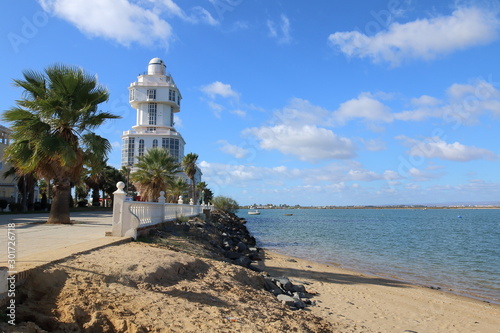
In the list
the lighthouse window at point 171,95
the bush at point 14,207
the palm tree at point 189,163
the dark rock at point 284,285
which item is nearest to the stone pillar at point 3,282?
the dark rock at point 284,285

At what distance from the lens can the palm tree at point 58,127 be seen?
1597 cm

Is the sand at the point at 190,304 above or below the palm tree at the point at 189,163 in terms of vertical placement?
below

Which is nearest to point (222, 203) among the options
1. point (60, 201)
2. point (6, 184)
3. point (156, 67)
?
point (156, 67)

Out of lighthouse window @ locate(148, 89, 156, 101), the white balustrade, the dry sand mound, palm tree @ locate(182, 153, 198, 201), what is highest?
lighthouse window @ locate(148, 89, 156, 101)

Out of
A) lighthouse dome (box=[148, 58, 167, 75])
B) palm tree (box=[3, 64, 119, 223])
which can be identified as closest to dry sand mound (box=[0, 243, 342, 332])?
palm tree (box=[3, 64, 119, 223])

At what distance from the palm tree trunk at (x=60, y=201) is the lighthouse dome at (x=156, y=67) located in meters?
39.6

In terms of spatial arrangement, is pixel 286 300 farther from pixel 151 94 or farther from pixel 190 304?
pixel 151 94

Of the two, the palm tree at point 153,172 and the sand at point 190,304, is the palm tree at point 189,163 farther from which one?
the sand at point 190,304

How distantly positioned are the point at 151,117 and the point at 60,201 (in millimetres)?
36618

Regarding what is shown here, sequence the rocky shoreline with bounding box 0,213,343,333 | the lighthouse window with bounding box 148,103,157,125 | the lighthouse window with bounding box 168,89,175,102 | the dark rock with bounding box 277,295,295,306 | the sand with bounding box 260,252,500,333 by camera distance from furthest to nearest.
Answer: the lighthouse window with bounding box 168,89,175,102 → the lighthouse window with bounding box 148,103,157,125 → the sand with bounding box 260,252,500,333 → the dark rock with bounding box 277,295,295,306 → the rocky shoreline with bounding box 0,213,343,333

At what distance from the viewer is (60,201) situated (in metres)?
17.8

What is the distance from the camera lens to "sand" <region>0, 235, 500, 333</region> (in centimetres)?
506

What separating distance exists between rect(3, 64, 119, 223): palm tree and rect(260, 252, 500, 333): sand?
10088 mm

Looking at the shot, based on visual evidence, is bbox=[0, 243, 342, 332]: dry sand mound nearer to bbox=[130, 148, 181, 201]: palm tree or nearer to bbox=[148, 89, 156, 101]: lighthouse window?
bbox=[130, 148, 181, 201]: palm tree
